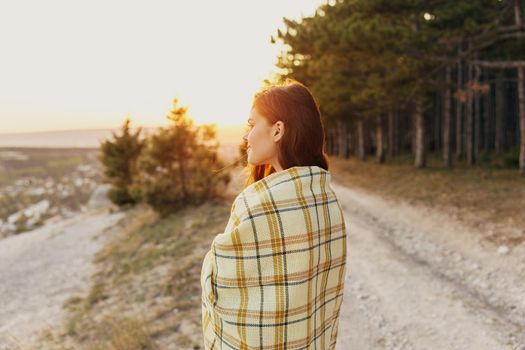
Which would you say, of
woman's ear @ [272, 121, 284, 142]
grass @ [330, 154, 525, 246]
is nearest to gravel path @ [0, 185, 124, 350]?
woman's ear @ [272, 121, 284, 142]

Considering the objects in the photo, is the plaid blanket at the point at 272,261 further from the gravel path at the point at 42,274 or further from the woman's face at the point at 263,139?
the gravel path at the point at 42,274

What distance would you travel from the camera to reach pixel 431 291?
21.8ft

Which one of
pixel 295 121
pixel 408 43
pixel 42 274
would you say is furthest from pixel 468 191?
pixel 42 274

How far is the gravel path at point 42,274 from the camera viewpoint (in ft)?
30.2

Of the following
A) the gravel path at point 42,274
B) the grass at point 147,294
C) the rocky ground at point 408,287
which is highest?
the rocky ground at point 408,287

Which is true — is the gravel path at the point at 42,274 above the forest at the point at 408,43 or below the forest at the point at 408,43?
below

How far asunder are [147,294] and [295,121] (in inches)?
307

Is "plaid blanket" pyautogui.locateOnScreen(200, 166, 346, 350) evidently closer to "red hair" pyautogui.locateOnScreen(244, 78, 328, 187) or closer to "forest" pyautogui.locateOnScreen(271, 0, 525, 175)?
"red hair" pyautogui.locateOnScreen(244, 78, 328, 187)

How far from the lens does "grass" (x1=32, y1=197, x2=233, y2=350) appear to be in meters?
6.38

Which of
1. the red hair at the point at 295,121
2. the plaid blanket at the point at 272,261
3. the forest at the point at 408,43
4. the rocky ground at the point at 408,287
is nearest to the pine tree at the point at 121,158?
the rocky ground at the point at 408,287

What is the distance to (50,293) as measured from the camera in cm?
1144

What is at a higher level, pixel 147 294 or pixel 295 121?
pixel 295 121

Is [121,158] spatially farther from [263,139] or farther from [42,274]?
[263,139]

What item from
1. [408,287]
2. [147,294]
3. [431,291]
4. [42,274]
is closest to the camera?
[431,291]
